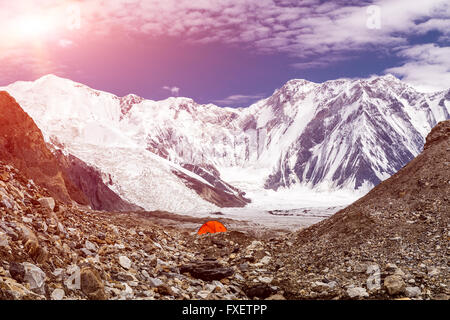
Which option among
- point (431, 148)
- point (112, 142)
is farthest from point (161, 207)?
point (431, 148)

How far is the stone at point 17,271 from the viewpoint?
1043 centimetres

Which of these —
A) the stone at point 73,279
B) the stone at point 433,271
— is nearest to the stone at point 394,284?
the stone at point 433,271

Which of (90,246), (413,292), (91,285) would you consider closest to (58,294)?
(91,285)

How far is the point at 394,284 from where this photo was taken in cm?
1291

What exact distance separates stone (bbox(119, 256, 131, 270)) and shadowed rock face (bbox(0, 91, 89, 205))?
48.5 metres

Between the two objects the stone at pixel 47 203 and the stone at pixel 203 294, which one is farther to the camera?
the stone at pixel 47 203

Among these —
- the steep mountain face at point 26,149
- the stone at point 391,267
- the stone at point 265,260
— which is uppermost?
the steep mountain face at point 26,149

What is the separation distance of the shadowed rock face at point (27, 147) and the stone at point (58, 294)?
5217cm

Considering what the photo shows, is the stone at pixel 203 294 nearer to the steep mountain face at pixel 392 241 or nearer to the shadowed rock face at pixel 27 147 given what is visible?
the steep mountain face at pixel 392 241

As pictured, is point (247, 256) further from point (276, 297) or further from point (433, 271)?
point (433, 271)

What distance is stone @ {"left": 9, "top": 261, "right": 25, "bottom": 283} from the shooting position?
411 inches

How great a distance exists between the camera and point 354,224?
18703 millimetres
